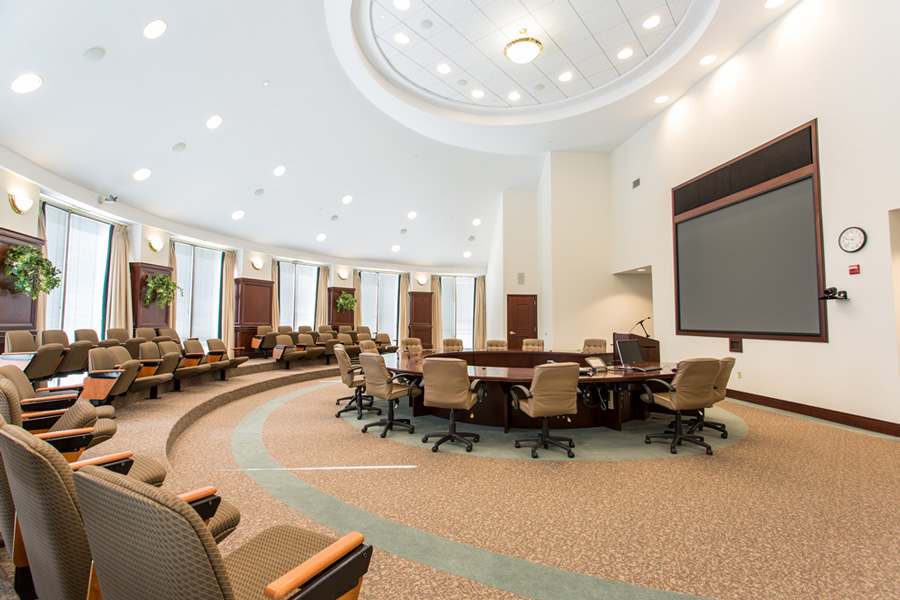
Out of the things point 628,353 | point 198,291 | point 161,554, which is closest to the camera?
point 161,554

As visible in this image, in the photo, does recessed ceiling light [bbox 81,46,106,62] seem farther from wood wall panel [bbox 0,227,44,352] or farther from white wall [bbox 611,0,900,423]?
white wall [bbox 611,0,900,423]

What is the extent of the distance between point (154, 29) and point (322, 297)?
30.8ft

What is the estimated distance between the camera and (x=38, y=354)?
15.2 ft

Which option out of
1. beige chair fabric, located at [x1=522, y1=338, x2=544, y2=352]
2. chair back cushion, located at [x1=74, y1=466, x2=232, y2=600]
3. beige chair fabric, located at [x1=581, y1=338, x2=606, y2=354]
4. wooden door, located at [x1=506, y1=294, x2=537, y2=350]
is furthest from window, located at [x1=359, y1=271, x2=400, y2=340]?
chair back cushion, located at [x1=74, y1=466, x2=232, y2=600]

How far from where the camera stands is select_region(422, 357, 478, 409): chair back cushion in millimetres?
4129

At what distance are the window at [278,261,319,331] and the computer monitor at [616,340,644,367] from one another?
1034 cm

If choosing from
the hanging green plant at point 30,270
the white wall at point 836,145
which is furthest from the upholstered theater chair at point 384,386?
the white wall at point 836,145

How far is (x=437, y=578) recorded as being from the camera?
1.98 meters

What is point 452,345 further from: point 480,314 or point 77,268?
point 480,314

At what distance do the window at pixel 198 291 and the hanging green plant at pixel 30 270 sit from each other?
3809mm

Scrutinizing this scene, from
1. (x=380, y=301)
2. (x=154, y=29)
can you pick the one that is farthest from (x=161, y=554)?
(x=380, y=301)

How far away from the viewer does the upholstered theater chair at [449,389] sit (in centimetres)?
412

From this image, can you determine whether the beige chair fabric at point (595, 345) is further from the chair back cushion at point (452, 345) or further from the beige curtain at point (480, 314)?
the beige curtain at point (480, 314)

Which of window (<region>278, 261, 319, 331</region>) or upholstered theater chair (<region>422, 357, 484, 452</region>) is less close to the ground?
window (<region>278, 261, 319, 331</region>)
